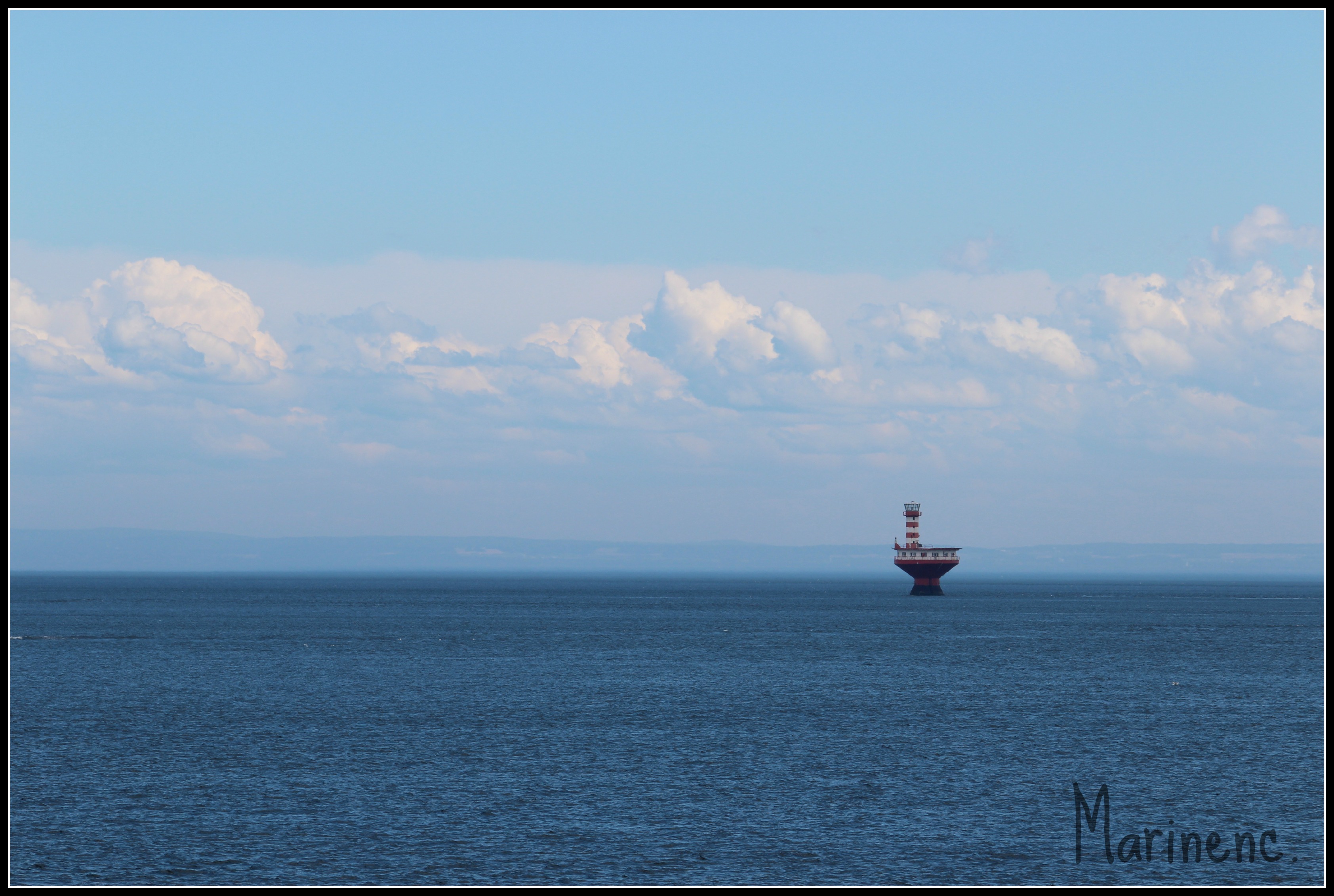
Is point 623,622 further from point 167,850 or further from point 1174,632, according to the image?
point 167,850

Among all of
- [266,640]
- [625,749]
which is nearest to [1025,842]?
[625,749]

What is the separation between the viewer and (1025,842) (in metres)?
44.9

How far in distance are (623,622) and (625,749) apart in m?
116

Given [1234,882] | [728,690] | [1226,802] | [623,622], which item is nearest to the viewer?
[1234,882]

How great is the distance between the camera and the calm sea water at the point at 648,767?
4194cm

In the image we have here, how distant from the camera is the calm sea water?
41.9 metres

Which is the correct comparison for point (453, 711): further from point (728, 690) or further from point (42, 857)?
point (42, 857)

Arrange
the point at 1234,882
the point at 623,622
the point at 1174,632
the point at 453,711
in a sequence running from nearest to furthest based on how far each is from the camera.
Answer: the point at 1234,882
the point at 453,711
the point at 1174,632
the point at 623,622

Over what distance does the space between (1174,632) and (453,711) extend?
113354 mm

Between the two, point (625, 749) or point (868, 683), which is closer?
point (625, 749)

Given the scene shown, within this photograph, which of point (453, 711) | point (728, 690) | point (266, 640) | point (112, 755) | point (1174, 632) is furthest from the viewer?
point (1174, 632)

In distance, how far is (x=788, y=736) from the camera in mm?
66938

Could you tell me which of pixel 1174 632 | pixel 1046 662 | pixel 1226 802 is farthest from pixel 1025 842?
pixel 1174 632

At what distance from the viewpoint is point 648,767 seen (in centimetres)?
5731
